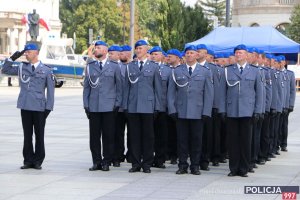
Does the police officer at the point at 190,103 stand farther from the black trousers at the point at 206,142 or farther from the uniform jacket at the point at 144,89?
the black trousers at the point at 206,142

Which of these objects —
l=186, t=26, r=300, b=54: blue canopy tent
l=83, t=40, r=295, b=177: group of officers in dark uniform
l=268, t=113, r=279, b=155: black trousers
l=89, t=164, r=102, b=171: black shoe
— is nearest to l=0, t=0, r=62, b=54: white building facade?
l=186, t=26, r=300, b=54: blue canopy tent

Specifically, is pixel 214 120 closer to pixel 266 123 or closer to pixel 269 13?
pixel 266 123

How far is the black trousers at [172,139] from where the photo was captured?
14.9m

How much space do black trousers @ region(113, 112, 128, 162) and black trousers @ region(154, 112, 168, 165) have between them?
0.54 metres

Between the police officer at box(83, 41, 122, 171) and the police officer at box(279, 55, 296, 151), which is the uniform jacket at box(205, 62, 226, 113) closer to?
the police officer at box(83, 41, 122, 171)

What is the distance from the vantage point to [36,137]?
1386 cm

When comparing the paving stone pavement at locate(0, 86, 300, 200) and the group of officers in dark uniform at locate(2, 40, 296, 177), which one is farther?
the group of officers in dark uniform at locate(2, 40, 296, 177)

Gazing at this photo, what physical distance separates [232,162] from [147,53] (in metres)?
2.33

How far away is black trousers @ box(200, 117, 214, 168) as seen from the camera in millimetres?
14234

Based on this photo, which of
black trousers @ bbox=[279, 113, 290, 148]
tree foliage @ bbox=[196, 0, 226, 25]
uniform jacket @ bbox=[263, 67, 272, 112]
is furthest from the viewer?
tree foliage @ bbox=[196, 0, 226, 25]

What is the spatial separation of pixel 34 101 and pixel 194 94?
242 cm

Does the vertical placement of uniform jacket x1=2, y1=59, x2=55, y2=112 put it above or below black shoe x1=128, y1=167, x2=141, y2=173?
above

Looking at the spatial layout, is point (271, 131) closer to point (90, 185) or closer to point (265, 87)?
point (265, 87)

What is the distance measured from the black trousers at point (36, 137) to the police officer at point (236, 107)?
9.32 ft
